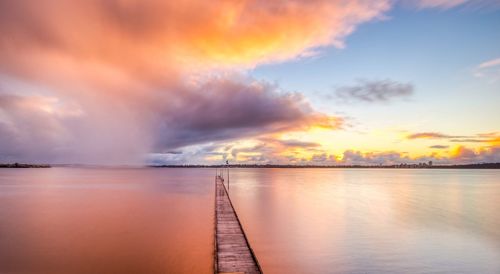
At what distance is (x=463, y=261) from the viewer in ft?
72.7

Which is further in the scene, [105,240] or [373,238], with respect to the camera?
[373,238]

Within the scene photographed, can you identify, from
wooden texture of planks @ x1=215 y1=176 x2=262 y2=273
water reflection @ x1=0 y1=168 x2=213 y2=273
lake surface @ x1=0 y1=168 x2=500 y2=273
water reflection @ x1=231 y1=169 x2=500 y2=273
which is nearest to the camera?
wooden texture of planks @ x1=215 y1=176 x2=262 y2=273

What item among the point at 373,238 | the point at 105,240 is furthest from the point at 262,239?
the point at 105,240

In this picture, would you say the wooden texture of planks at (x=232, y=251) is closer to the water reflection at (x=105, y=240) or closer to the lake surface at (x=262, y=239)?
the water reflection at (x=105, y=240)

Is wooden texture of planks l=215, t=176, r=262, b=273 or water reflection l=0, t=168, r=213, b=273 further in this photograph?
water reflection l=0, t=168, r=213, b=273

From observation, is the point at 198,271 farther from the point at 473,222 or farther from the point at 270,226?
the point at 473,222

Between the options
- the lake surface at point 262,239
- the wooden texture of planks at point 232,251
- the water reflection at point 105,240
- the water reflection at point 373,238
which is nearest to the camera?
the wooden texture of planks at point 232,251

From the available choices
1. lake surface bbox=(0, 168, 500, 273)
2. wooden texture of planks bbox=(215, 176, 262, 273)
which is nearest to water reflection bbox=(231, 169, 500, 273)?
lake surface bbox=(0, 168, 500, 273)

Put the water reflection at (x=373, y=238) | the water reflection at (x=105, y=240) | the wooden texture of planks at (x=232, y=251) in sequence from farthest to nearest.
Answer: the water reflection at (x=373, y=238) → the water reflection at (x=105, y=240) → the wooden texture of planks at (x=232, y=251)

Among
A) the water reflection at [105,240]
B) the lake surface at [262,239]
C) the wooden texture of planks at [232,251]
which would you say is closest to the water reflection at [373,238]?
the lake surface at [262,239]

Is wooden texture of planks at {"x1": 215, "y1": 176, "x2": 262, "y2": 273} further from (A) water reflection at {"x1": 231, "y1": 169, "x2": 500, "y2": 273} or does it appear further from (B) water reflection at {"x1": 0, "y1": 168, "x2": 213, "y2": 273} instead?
(A) water reflection at {"x1": 231, "y1": 169, "x2": 500, "y2": 273}

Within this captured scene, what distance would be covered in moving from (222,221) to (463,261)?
1723 cm

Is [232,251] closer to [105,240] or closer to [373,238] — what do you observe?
[105,240]

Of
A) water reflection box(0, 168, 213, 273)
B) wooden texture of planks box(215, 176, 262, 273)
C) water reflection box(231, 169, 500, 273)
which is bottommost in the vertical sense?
water reflection box(231, 169, 500, 273)
